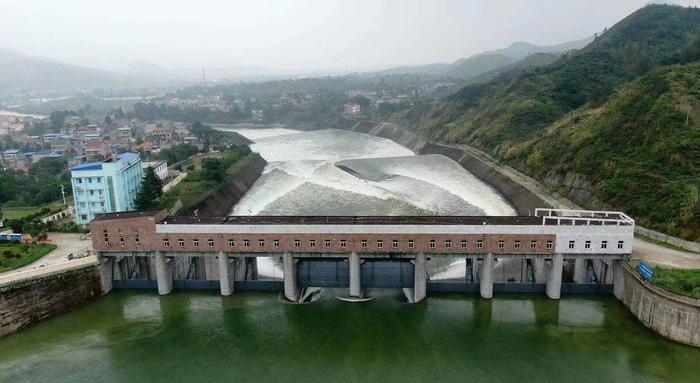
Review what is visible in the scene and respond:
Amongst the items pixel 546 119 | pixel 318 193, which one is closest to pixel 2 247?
pixel 318 193

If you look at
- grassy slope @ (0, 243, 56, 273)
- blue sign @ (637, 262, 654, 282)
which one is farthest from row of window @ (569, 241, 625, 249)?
grassy slope @ (0, 243, 56, 273)

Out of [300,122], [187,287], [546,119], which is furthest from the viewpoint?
[300,122]

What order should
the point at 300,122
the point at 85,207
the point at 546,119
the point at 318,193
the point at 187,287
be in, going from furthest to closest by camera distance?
1. the point at 300,122
2. the point at 546,119
3. the point at 318,193
4. the point at 85,207
5. the point at 187,287

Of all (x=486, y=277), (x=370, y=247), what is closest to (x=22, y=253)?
(x=370, y=247)

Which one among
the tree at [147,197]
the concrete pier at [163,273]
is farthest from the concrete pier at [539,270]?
the tree at [147,197]

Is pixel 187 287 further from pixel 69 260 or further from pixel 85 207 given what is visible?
pixel 85 207

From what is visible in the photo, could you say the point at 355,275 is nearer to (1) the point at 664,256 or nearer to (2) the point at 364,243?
(2) the point at 364,243

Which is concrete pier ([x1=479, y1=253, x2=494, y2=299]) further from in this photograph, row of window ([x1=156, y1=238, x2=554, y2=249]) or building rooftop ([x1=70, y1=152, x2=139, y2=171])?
building rooftop ([x1=70, y1=152, x2=139, y2=171])
